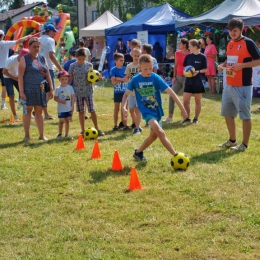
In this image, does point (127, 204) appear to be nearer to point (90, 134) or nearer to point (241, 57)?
point (241, 57)

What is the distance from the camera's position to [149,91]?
7094 mm

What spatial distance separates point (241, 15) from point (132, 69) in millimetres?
8810

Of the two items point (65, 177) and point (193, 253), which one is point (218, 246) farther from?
point (65, 177)

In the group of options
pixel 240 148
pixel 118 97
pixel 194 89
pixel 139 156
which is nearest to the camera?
pixel 139 156

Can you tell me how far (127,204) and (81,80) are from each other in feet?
15.0

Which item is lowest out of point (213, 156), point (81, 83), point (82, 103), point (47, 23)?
point (213, 156)

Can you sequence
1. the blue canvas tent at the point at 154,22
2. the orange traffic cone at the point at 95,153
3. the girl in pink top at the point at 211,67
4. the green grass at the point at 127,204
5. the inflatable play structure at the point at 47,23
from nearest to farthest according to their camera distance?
the green grass at the point at 127,204, the orange traffic cone at the point at 95,153, the girl in pink top at the point at 211,67, the blue canvas tent at the point at 154,22, the inflatable play structure at the point at 47,23

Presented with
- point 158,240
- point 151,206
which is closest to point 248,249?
point 158,240


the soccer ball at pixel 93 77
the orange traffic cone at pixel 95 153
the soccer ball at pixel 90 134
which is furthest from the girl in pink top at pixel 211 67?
the orange traffic cone at pixel 95 153

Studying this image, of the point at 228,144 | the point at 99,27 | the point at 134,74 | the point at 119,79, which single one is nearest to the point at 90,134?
the point at 119,79

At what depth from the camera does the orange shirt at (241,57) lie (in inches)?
295

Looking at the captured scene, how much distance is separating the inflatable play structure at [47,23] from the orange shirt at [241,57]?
18944 mm

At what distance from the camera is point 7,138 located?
9742mm

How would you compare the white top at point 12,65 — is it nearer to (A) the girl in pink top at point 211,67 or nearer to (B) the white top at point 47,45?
(B) the white top at point 47,45
